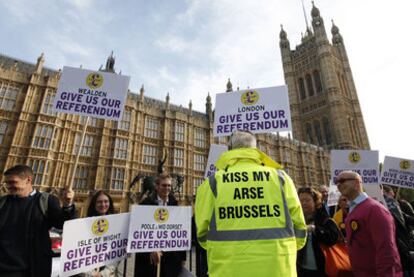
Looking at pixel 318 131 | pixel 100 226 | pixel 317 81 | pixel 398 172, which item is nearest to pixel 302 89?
pixel 317 81

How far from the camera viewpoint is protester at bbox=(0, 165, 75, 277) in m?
2.34

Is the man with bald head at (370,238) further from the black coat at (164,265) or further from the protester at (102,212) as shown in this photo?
the protester at (102,212)

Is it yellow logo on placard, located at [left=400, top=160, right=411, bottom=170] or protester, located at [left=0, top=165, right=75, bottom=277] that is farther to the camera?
yellow logo on placard, located at [left=400, top=160, right=411, bottom=170]

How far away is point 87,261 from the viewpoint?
2949mm

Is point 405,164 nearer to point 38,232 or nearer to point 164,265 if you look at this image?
point 164,265

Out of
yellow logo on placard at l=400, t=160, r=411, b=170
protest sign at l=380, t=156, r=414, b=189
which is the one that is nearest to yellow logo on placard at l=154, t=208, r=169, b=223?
protest sign at l=380, t=156, r=414, b=189

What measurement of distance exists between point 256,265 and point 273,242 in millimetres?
208

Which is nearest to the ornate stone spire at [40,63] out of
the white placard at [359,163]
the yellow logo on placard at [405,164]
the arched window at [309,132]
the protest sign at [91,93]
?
the protest sign at [91,93]

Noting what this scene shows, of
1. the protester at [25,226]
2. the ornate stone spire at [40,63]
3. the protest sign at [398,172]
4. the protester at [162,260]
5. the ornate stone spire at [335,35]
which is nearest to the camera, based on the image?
the protester at [25,226]

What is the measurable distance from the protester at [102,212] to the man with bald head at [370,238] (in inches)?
122

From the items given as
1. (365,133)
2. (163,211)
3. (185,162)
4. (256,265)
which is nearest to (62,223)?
(163,211)

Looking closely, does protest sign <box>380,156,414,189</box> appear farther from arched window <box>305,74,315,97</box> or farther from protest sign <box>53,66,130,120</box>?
arched window <box>305,74,315,97</box>

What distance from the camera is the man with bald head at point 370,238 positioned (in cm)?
220

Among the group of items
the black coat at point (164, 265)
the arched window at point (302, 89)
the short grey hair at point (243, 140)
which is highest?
the arched window at point (302, 89)
